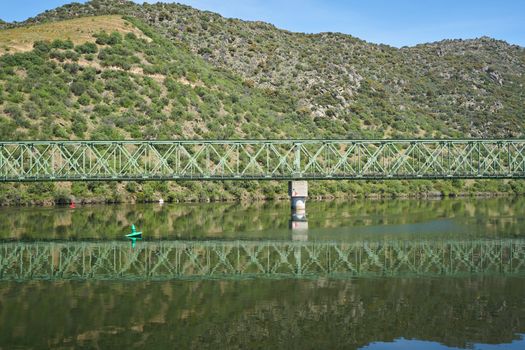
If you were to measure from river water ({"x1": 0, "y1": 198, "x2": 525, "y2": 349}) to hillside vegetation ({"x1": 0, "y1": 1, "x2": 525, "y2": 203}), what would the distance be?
1500 inches

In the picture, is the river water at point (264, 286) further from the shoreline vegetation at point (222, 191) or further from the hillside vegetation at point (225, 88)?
the hillside vegetation at point (225, 88)

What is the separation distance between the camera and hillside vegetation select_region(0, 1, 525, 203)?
90.1 m

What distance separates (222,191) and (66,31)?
4661cm

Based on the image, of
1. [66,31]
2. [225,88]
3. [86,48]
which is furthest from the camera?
[225,88]

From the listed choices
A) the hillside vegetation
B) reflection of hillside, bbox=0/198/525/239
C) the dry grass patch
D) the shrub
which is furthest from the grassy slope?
reflection of hillside, bbox=0/198/525/239

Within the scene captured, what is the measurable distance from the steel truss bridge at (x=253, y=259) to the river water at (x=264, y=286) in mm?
99

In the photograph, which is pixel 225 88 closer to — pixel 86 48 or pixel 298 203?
pixel 86 48

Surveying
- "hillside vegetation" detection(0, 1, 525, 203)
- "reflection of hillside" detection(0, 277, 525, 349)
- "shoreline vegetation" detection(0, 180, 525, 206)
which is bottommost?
"reflection of hillside" detection(0, 277, 525, 349)

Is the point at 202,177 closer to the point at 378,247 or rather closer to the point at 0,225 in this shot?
the point at 0,225

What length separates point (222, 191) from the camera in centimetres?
9100

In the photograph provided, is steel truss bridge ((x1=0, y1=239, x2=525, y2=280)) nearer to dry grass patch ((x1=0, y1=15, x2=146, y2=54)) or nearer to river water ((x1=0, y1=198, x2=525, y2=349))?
river water ((x1=0, y1=198, x2=525, y2=349))

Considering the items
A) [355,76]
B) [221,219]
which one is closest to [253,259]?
[221,219]

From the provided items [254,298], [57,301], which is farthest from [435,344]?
[57,301]

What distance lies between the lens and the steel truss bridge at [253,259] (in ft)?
105
